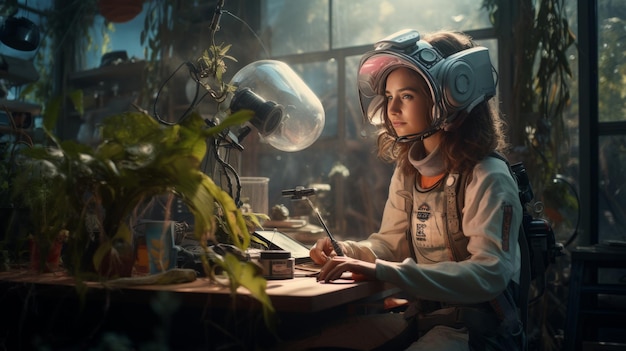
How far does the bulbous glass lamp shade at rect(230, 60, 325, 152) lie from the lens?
191 cm

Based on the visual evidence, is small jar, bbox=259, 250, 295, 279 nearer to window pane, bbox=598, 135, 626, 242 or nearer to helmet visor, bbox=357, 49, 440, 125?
helmet visor, bbox=357, 49, 440, 125

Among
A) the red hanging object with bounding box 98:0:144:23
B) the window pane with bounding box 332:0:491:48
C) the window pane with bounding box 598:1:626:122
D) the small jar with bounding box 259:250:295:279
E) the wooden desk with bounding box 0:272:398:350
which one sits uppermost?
the red hanging object with bounding box 98:0:144:23

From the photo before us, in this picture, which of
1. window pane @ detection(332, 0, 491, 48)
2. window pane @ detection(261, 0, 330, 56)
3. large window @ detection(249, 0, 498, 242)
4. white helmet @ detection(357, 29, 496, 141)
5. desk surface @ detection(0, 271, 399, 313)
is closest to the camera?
desk surface @ detection(0, 271, 399, 313)

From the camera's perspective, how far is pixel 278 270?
5.24 feet

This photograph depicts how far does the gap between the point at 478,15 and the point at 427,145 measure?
2118 millimetres

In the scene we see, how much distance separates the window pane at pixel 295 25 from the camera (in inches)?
169

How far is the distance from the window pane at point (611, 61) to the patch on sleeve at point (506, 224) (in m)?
2.04

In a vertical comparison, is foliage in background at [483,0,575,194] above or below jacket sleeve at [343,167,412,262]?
above

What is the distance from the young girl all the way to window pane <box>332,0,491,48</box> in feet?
6.61

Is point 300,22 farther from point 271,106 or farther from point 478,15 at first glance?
point 271,106

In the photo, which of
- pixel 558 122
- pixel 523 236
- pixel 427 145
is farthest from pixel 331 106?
pixel 523 236

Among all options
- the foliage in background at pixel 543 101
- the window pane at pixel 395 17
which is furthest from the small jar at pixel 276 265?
the window pane at pixel 395 17

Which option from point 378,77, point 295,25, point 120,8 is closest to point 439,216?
point 378,77

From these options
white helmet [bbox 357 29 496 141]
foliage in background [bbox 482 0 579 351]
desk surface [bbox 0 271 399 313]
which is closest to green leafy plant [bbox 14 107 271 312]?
desk surface [bbox 0 271 399 313]
